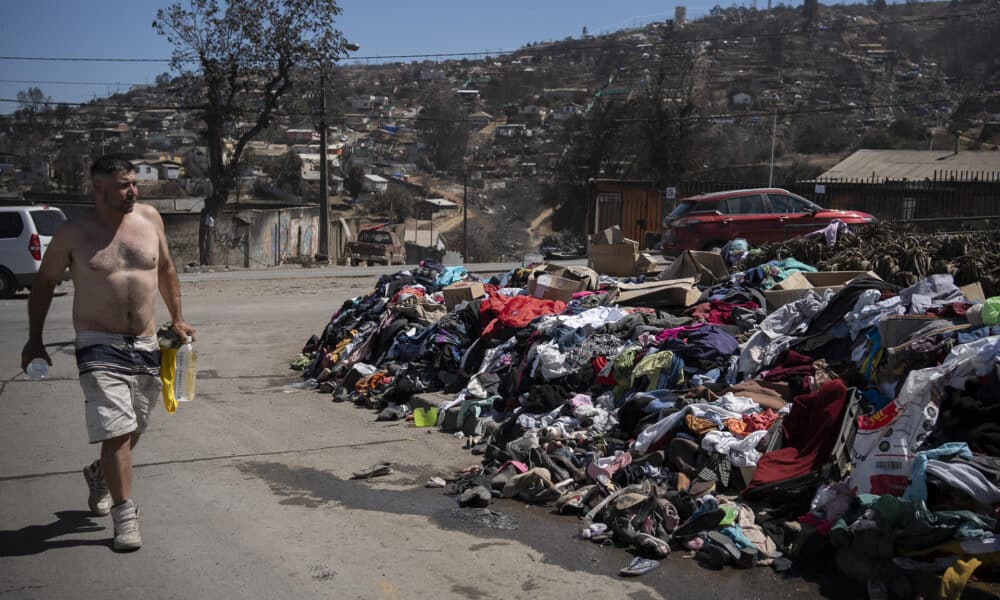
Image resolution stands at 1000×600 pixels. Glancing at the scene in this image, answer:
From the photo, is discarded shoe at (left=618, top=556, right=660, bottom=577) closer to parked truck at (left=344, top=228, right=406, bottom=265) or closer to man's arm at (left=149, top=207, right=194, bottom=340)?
man's arm at (left=149, top=207, right=194, bottom=340)

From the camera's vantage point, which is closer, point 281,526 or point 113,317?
point 113,317

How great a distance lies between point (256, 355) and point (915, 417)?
367 inches

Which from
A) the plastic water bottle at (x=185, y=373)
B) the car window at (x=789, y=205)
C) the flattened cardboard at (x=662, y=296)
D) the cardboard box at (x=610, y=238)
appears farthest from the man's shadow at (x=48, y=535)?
the car window at (x=789, y=205)

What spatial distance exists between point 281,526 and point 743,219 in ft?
49.1

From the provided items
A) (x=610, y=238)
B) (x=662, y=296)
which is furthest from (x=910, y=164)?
(x=662, y=296)

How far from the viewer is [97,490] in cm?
529

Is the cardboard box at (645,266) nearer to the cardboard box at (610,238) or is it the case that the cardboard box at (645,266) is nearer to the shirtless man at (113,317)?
the cardboard box at (610,238)

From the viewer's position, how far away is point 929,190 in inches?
998

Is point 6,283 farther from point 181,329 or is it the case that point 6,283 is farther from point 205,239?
point 181,329

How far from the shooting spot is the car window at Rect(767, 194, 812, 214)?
744 inches

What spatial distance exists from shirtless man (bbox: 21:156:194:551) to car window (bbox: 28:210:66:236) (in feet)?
51.0

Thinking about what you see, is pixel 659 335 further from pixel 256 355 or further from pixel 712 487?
pixel 256 355

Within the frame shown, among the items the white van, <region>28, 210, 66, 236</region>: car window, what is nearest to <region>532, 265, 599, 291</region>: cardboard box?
the white van

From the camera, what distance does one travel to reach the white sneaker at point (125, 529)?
4809mm
